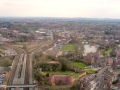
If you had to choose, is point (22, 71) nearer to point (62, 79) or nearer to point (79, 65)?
point (62, 79)

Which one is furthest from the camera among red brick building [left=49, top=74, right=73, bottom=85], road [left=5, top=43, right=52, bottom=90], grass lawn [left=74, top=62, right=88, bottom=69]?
grass lawn [left=74, top=62, right=88, bottom=69]

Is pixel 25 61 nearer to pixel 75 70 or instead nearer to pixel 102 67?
pixel 75 70

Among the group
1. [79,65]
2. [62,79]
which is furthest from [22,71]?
[79,65]

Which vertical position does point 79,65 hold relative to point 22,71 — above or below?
above

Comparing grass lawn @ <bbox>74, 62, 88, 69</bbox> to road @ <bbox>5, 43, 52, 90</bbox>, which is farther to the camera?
grass lawn @ <bbox>74, 62, 88, 69</bbox>

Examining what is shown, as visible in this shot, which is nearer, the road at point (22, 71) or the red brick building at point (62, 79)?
the red brick building at point (62, 79)

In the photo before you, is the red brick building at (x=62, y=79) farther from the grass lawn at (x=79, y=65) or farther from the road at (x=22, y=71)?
the grass lawn at (x=79, y=65)

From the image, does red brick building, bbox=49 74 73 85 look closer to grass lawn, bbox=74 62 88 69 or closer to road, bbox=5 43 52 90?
road, bbox=5 43 52 90

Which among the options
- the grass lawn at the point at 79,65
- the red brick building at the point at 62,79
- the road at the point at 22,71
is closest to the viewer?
the red brick building at the point at 62,79

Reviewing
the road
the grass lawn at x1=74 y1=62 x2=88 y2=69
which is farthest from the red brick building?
the grass lawn at x1=74 y1=62 x2=88 y2=69

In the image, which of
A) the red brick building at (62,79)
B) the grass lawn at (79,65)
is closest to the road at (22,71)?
the red brick building at (62,79)

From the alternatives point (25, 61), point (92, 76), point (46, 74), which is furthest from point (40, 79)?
point (25, 61)
